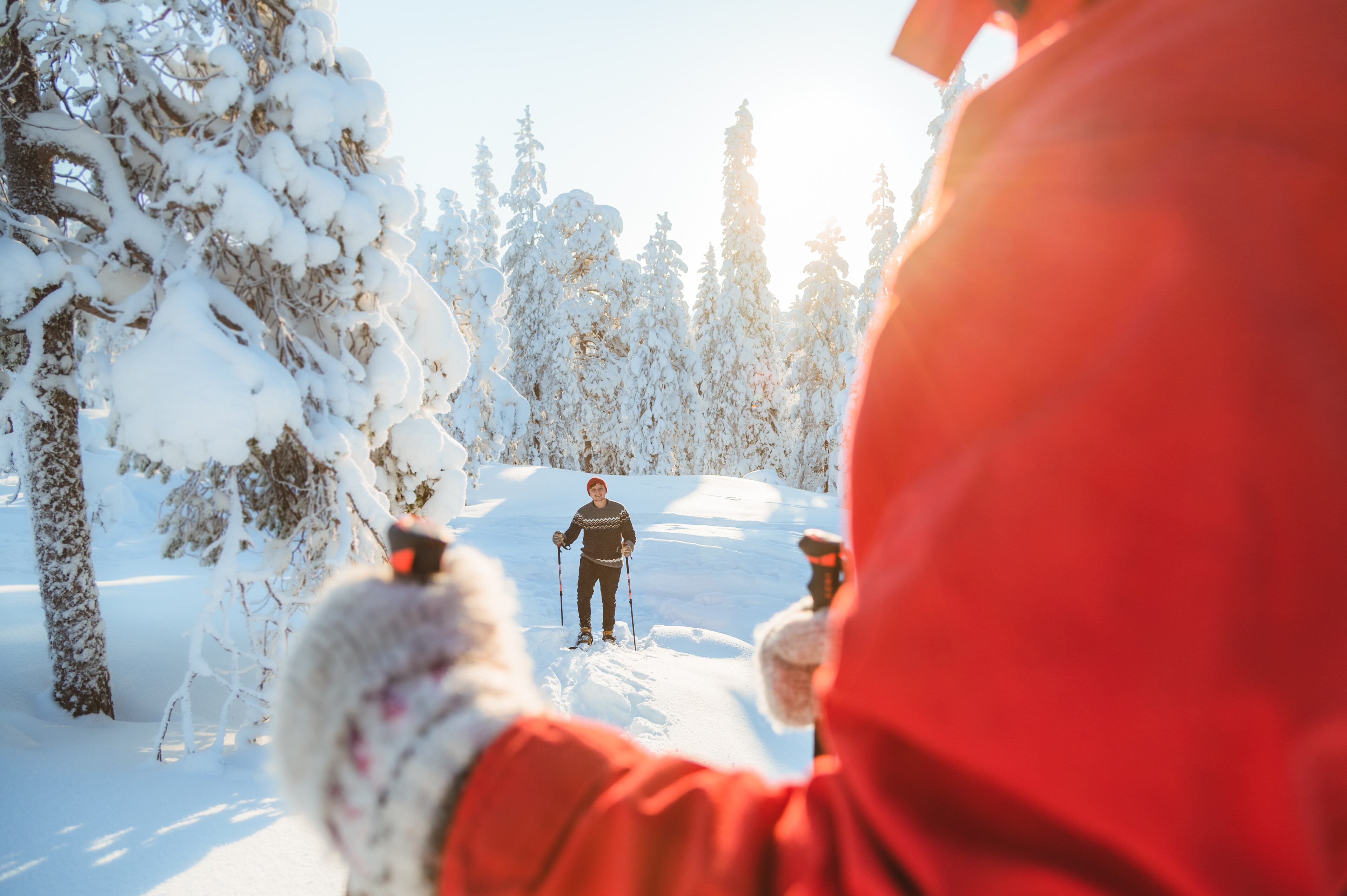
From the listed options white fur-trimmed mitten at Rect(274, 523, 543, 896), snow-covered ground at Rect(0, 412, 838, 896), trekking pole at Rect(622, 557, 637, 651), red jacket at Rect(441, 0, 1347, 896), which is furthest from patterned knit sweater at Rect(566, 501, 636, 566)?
red jacket at Rect(441, 0, 1347, 896)

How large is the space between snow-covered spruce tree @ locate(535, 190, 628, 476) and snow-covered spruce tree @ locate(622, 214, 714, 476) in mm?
622

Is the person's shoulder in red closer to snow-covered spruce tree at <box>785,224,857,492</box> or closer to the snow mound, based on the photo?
the snow mound

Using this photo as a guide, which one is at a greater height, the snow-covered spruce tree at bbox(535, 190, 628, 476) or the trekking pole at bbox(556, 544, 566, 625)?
the snow-covered spruce tree at bbox(535, 190, 628, 476)

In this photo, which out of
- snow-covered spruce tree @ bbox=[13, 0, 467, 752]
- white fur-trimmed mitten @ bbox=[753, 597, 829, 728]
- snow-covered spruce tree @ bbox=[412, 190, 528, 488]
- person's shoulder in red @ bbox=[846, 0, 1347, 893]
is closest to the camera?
person's shoulder in red @ bbox=[846, 0, 1347, 893]

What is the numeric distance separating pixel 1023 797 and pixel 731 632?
801 cm

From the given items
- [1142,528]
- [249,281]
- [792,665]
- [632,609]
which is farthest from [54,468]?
[1142,528]

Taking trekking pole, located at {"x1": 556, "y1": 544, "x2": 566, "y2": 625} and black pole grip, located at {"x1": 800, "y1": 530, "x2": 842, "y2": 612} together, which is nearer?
black pole grip, located at {"x1": 800, "y1": 530, "x2": 842, "y2": 612}

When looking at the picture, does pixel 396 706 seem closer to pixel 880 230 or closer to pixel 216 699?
pixel 216 699

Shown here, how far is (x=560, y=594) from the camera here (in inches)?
324

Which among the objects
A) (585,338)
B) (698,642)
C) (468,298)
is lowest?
(698,642)

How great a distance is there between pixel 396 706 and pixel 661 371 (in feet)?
78.4

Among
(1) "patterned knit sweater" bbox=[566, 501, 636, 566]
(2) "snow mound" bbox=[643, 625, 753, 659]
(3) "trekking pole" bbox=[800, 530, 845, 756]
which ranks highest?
(3) "trekking pole" bbox=[800, 530, 845, 756]

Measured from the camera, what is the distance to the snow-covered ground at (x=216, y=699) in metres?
2.81

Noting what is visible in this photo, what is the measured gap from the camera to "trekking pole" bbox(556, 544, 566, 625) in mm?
8055
